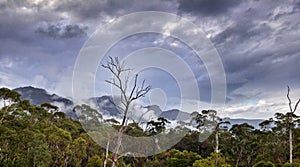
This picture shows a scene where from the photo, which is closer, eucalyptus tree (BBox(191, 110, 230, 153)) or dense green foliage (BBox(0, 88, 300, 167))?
dense green foliage (BBox(0, 88, 300, 167))

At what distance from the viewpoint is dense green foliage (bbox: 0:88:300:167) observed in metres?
24.9

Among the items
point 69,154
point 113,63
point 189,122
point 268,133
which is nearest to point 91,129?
point 69,154

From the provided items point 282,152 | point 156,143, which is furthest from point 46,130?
point 282,152

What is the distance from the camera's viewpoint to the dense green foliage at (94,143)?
81.6 ft

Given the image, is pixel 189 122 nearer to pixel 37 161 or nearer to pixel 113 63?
pixel 37 161

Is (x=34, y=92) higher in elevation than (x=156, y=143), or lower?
higher

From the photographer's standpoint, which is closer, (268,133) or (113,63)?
(113,63)

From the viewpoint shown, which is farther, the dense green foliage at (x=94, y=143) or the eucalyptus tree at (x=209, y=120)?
the eucalyptus tree at (x=209, y=120)

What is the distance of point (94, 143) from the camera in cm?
3391

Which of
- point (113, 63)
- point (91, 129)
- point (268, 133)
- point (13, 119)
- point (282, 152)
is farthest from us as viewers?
point (91, 129)

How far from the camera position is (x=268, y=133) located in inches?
1286

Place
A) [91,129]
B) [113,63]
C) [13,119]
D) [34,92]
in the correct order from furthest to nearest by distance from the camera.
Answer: [34,92], [91,129], [13,119], [113,63]

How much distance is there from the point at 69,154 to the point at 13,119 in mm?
5344

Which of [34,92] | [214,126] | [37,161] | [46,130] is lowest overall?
[37,161]
